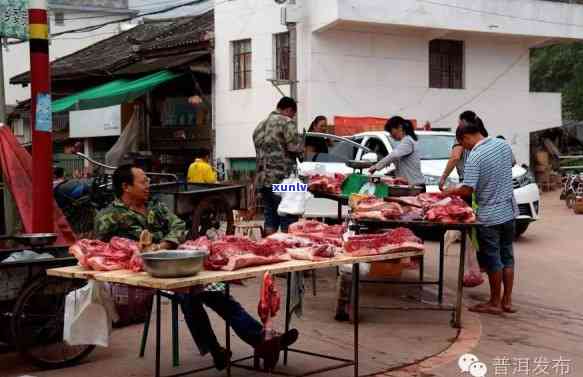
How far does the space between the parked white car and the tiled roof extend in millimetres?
9673

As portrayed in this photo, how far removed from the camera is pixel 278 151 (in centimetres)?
927

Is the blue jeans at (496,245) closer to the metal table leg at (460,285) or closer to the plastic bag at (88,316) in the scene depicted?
the metal table leg at (460,285)

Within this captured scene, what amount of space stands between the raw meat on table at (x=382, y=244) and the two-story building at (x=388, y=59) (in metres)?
13.2

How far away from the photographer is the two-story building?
19125mm

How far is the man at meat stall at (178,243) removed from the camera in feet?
17.2

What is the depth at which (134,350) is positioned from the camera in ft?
20.1

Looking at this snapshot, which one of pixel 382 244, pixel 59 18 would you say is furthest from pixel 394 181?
pixel 59 18

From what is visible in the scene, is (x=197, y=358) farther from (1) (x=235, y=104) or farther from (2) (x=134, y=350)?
(1) (x=235, y=104)

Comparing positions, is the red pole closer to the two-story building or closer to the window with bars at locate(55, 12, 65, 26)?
the two-story building

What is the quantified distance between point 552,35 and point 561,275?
14.4 m

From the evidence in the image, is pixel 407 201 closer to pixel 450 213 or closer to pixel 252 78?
pixel 450 213

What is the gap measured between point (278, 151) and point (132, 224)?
3.81 m

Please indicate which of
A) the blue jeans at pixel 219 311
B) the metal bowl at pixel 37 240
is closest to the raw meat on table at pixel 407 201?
the blue jeans at pixel 219 311

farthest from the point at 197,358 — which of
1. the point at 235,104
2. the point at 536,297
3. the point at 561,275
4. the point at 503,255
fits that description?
the point at 235,104
